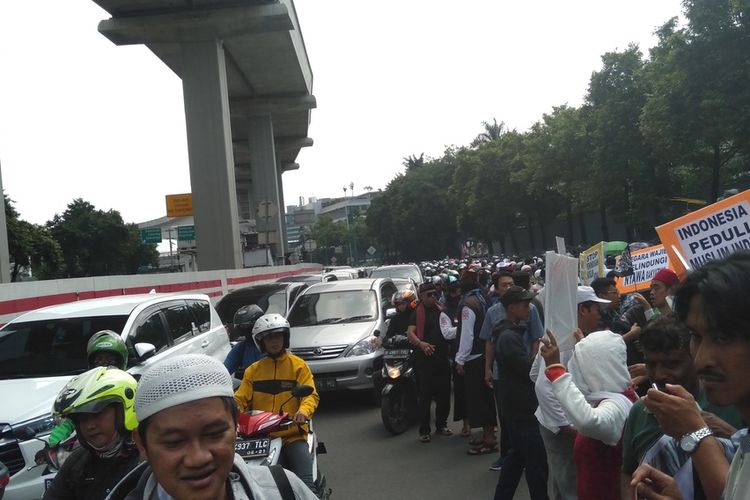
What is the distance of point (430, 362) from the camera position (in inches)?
334

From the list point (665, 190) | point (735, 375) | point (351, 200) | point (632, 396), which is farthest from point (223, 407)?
point (351, 200)

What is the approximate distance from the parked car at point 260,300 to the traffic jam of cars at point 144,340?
0.02m

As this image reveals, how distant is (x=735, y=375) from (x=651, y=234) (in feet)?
161

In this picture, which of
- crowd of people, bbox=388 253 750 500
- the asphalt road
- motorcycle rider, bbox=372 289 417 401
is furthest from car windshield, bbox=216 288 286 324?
crowd of people, bbox=388 253 750 500

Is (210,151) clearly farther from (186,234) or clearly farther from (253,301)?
(186,234)

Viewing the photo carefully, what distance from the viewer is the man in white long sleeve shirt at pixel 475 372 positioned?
7.82 m

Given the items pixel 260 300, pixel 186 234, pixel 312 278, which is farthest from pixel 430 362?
pixel 186 234

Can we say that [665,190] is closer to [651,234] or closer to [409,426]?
[651,234]

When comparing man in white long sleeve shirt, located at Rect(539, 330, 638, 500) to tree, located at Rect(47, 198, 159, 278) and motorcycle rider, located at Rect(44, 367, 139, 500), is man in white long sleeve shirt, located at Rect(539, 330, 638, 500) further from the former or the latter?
tree, located at Rect(47, 198, 159, 278)

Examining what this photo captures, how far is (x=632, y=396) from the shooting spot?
348cm

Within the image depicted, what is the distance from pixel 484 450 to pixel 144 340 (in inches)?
148

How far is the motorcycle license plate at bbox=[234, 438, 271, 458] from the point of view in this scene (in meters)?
4.59

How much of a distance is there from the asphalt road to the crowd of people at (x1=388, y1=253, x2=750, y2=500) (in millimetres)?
367

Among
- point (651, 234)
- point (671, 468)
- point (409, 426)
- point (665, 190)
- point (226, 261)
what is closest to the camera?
point (671, 468)
